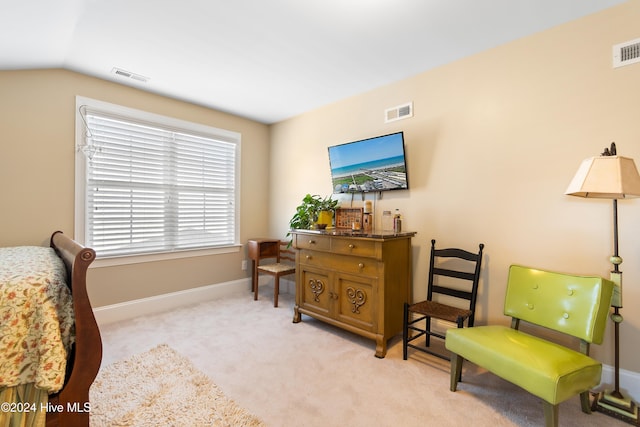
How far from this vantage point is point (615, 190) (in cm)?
154

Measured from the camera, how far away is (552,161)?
2096 millimetres

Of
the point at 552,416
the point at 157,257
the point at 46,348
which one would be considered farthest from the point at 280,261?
the point at 552,416

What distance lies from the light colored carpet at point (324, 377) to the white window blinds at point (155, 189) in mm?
939

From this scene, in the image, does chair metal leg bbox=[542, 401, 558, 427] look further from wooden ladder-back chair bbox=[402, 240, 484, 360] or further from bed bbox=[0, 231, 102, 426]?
bed bbox=[0, 231, 102, 426]

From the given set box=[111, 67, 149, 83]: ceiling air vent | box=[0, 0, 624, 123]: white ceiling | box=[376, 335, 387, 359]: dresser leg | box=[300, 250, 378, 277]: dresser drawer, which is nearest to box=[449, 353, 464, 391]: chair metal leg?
box=[376, 335, 387, 359]: dresser leg

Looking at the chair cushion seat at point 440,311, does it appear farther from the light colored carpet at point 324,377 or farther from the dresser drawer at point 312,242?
the dresser drawer at point 312,242

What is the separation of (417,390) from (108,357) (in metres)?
2.32

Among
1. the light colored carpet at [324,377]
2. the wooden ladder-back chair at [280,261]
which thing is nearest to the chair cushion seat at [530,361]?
the light colored carpet at [324,377]

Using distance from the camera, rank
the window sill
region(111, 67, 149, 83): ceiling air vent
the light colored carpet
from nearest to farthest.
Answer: the light colored carpet
region(111, 67, 149, 83): ceiling air vent
the window sill

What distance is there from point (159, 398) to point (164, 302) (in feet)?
5.80

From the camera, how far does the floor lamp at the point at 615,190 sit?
1572 mm

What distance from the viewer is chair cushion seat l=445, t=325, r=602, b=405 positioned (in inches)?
55.6

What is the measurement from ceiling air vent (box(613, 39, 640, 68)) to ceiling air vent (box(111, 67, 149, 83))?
12.4 ft

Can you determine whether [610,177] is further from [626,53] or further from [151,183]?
[151,183]
